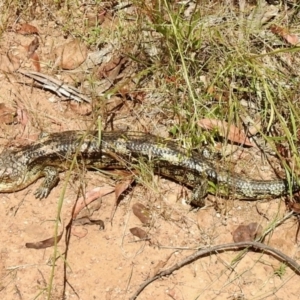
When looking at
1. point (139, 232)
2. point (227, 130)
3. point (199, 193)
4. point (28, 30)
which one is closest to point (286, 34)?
point (227, 130)

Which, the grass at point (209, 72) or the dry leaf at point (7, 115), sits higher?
the grass at point (209, 72)

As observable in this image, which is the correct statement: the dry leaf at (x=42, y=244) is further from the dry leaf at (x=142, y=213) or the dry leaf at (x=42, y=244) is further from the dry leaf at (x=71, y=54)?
the dry leaf at (x=71, y=54)

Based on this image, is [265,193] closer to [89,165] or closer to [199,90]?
[199,90]

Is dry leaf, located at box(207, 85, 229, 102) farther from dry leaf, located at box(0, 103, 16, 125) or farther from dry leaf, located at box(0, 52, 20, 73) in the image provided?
dry leaf, located at box(0, 52, 20, 73)

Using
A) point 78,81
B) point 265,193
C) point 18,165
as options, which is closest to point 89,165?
point 18,165

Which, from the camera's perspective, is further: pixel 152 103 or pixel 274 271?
pixel 152 103

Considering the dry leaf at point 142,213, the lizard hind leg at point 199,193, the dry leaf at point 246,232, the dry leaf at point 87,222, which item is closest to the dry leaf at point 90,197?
the dry leaf at point 87,222

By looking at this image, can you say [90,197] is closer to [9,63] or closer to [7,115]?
[7,115]
